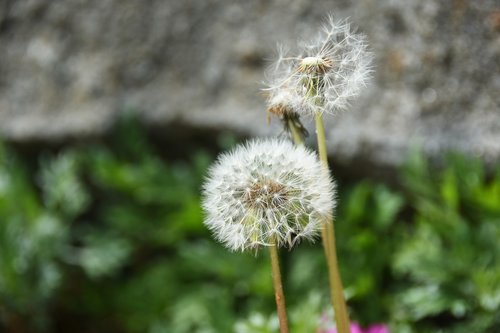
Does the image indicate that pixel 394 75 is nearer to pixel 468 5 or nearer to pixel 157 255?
pixel 468 5

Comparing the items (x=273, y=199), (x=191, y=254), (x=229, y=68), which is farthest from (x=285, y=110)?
(x=229, y=68)

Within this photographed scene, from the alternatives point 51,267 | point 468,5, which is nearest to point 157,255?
point 51,267

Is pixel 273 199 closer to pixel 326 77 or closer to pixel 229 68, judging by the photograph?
pixel 326 77

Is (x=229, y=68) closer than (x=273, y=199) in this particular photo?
No

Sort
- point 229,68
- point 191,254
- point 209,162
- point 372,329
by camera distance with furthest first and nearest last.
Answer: point 229,68 → point 209,162 → point 191,254 → point 372,329

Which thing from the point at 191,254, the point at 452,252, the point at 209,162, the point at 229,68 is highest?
the point at 229,68

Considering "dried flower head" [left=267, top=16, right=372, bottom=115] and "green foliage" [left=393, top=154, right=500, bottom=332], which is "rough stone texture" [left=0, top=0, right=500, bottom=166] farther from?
"dried flower head" [left=267, top=16, right=372, bottom=115]
